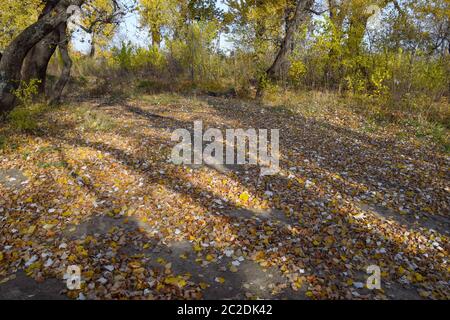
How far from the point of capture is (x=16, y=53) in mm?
9477

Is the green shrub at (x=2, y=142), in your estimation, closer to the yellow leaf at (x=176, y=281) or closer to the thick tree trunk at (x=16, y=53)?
the thick tree trunk at (x=16, y=53)

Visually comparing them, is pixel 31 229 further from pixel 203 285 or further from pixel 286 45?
pixel 286 45

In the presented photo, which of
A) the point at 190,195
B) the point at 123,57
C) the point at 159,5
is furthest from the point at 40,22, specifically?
the point at 159,5

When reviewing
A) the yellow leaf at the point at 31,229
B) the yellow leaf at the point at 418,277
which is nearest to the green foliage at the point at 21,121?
the yellow leaf at the point at 31,229

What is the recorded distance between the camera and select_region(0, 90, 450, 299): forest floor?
4.12m

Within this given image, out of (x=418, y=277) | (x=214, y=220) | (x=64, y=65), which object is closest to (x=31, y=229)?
(x=214, y=220)

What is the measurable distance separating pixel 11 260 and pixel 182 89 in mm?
13661

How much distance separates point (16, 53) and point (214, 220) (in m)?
8.47

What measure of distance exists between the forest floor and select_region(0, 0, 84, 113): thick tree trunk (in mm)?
1478

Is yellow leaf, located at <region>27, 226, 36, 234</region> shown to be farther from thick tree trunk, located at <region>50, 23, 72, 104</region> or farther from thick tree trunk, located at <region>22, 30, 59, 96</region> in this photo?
thick tree trunk, located at <region>22, 30, 59, 96</region>

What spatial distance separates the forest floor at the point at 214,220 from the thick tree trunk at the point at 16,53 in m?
1.48

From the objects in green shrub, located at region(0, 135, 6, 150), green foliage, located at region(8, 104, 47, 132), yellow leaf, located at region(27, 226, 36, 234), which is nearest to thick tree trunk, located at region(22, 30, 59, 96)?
green foliage, located at region(8, 104, 47, 132)

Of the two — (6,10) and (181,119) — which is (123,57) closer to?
(6,10)

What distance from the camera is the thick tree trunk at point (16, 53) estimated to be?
9391 millimetres
